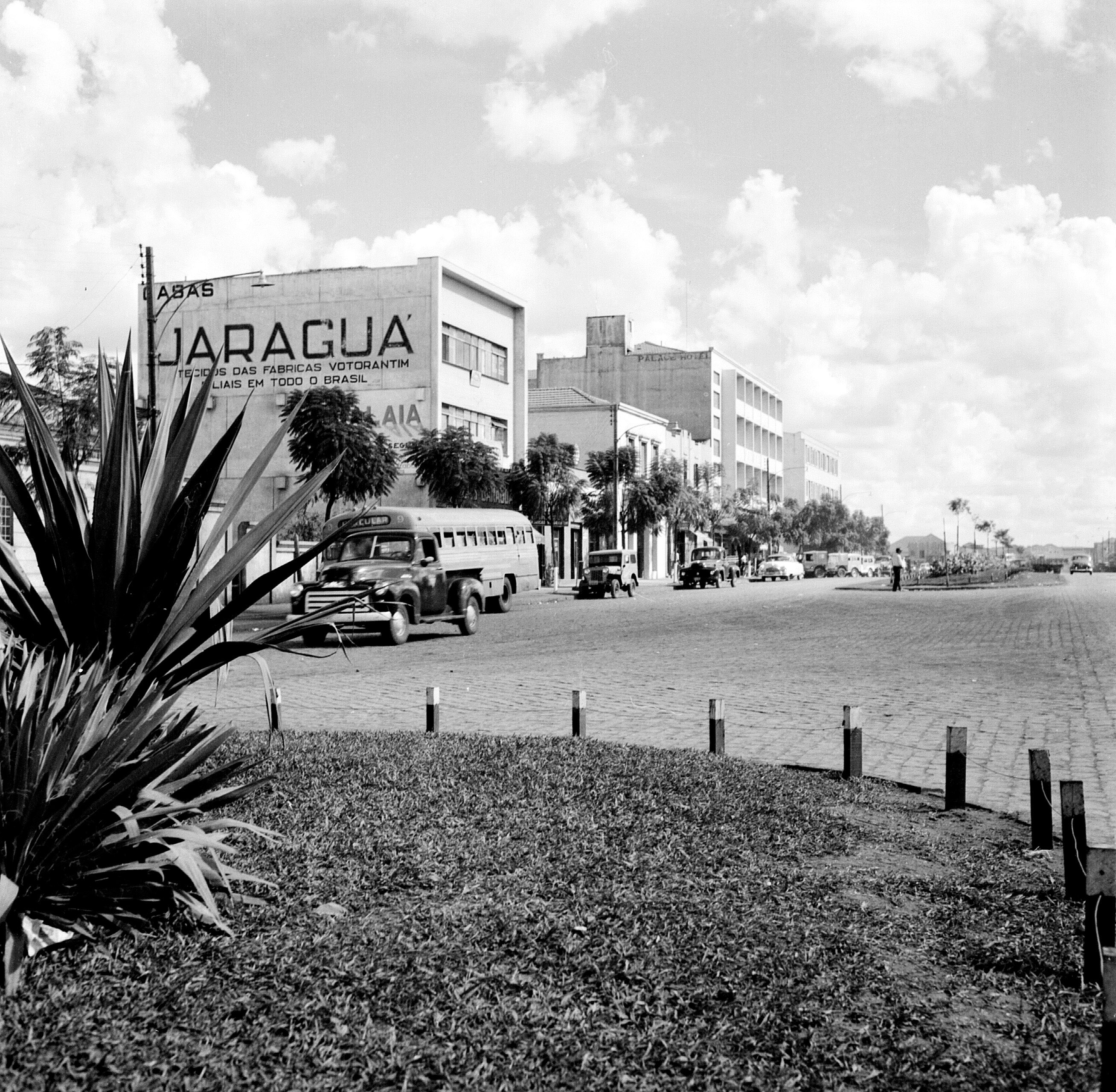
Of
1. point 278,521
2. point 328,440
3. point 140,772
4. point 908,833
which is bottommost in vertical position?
point 908,833

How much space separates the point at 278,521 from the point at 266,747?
3.45 meters

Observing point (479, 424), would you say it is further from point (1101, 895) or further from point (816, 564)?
point (1101, 895)

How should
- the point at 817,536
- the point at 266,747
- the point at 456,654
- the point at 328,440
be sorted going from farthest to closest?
the point at 817,536 → the point at 328,440 → the point at 456,654 → the point at 266,747

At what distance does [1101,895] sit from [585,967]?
1.64 m

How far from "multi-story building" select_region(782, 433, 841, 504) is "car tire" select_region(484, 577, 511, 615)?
352 ft

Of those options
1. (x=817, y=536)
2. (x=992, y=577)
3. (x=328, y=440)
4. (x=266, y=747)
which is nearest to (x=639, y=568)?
(x=992, y=577)

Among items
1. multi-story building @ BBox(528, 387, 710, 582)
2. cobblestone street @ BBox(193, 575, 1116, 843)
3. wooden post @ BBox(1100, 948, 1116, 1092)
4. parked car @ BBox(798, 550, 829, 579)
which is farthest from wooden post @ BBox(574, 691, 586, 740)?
parked car @ BBox(798, 550, 829, 579)

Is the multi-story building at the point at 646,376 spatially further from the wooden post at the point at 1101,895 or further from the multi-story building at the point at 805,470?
the wooden post at the point at 1101,895

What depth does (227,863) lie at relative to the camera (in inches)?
211

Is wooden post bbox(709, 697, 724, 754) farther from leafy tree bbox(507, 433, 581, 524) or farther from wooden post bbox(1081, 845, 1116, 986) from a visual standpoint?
leafy tree bbox(507, 433, 581, 524)

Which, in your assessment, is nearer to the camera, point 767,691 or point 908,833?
point 908,833

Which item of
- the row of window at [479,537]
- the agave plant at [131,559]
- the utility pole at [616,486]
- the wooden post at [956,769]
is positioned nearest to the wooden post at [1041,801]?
the wooden post at [956,769]

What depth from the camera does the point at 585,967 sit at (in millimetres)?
4266

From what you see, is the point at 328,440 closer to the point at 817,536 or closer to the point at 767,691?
the point at 767,691
